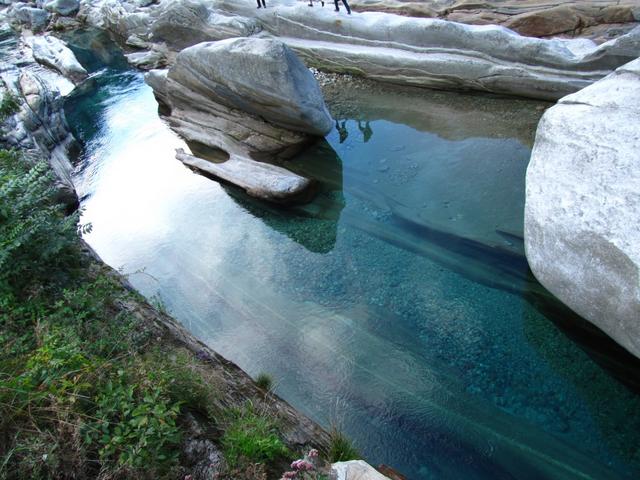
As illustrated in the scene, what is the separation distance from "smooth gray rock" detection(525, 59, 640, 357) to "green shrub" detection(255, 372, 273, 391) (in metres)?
3.05

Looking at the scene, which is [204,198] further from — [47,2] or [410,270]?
[47,2]

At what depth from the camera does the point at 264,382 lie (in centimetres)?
500

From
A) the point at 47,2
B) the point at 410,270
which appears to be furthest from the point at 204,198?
the point at 47,2

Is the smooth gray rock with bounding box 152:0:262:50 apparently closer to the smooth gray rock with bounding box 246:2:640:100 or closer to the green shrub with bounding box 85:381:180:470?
the smooth gray rock with bounding box 246:2:640:100

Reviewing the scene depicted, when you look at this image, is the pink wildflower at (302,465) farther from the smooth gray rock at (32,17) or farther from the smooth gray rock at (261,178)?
the smooth gray rock at (32,17)

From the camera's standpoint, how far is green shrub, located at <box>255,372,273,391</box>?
16.2 ft

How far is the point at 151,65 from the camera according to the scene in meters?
14.9

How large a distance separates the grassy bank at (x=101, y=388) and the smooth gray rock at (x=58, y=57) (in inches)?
461

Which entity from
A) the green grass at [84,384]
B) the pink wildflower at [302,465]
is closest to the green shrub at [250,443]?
the green grass at [84,384]

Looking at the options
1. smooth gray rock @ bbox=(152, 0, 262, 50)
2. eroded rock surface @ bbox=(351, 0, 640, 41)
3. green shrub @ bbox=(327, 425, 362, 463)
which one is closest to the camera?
green shrub @ bbox=(327, 425, 362, 463)

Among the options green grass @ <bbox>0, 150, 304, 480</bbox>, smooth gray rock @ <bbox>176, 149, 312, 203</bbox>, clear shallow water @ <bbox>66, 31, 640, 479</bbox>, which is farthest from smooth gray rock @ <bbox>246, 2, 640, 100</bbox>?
green grass @ <bbox>0, 150, 304, 480</bbox>

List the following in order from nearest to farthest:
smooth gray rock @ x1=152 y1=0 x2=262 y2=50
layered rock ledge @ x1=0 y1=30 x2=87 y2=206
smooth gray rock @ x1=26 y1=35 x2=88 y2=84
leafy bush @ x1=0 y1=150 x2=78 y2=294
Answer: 1. leafy bush @ x1=0 y1=150 x2=78 y2=294
2. layered rock ledge @ x1=0 y1=30 x2=87 y2=206
3. smooth gray rock @ x1=152 y1=0 x2=262 y2=50
4. smooth gray rock @ x1=26 y1=35 x2=88 y2=84

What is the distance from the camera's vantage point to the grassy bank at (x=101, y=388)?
2.86 m

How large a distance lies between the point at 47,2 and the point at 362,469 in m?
27.4
